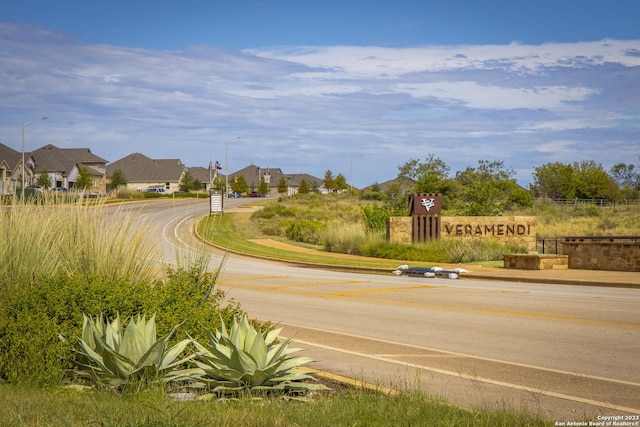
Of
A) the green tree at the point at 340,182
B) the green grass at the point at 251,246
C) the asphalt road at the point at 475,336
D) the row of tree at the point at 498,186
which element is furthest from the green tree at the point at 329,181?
the asphalt road at the point at 475,336

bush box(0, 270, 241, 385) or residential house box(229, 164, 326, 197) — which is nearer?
bush box(0, 270, 241, 385)

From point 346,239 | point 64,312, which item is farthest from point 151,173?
point 64,312

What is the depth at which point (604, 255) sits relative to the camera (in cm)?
2608

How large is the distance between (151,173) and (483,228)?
10326 centimetres

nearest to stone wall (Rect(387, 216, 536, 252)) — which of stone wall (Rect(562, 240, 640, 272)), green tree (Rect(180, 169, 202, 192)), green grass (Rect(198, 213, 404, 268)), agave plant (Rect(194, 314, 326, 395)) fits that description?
green grass (Rect(198, 213, 404, 268))

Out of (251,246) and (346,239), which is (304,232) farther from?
(346,239)

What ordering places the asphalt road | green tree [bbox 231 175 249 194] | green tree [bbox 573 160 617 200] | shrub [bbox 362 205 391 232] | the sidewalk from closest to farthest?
the asphalt road
the sidewalk
shrub [bbox 362 205 391 232]
green tree [bbox 573 160 617 200]
green tree [bbox 231 175 249 194]

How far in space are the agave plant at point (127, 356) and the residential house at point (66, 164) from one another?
294ft

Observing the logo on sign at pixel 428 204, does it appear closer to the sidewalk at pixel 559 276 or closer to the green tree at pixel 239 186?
the sidewalk at pixel 559 276

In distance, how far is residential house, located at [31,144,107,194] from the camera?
10212cm

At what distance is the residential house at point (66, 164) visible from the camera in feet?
335

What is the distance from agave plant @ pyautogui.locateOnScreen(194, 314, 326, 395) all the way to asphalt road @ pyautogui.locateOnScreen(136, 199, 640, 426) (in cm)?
125

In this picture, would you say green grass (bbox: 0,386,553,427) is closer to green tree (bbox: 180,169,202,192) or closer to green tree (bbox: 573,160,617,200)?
green tree (bbox: 573,160,617,200)

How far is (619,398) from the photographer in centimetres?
808
